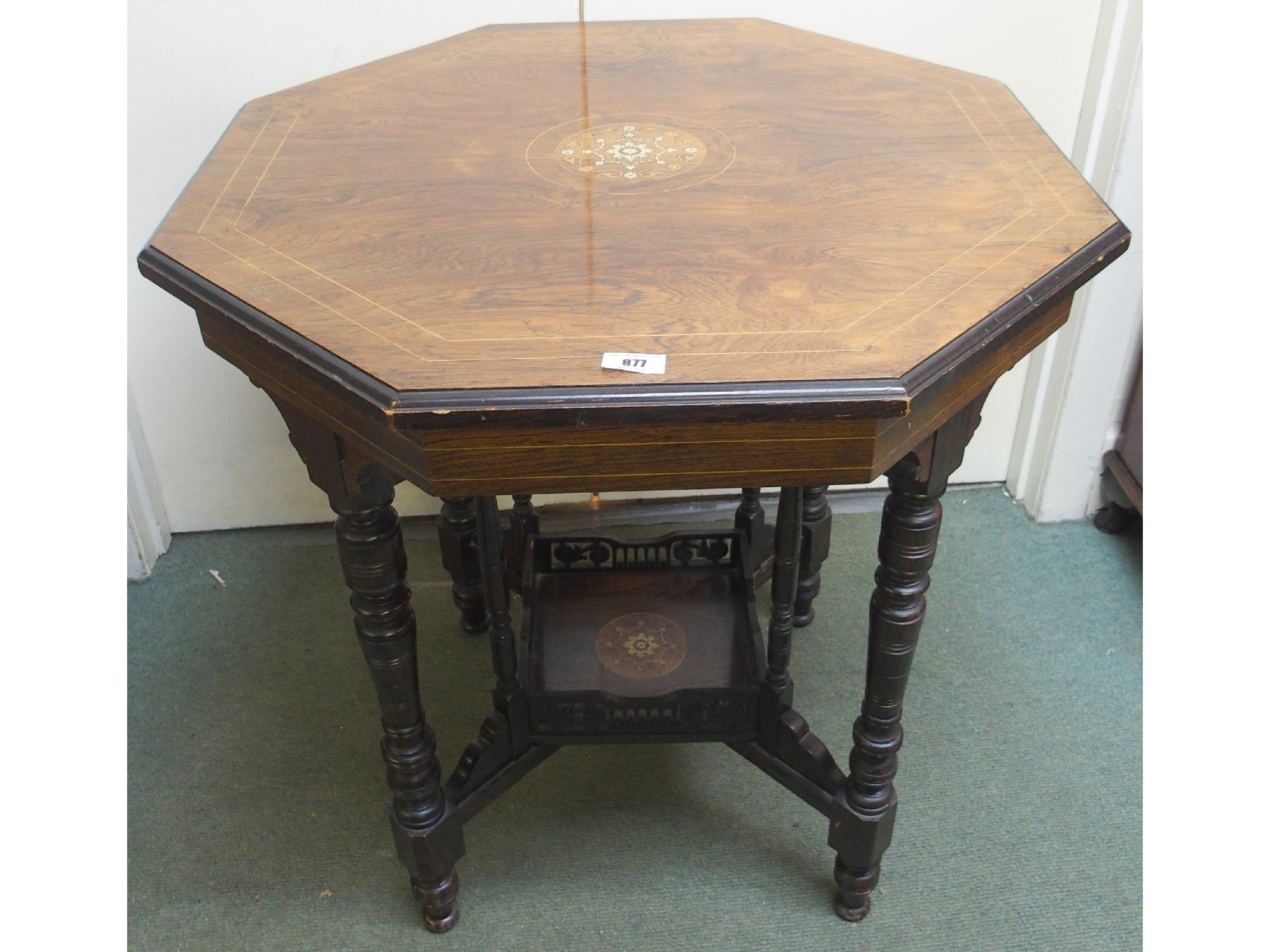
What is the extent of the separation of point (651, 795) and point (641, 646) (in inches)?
10.8

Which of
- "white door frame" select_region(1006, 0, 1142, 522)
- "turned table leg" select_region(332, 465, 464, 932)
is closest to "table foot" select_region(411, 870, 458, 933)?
"turned table leg" select_region(332, 465, 464, 932)

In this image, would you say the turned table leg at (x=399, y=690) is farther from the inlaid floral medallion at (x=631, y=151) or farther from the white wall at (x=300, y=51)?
the white wall at (x=300, y=51)

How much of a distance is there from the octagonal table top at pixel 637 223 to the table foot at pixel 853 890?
915mm

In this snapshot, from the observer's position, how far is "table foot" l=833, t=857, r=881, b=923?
5.47ft

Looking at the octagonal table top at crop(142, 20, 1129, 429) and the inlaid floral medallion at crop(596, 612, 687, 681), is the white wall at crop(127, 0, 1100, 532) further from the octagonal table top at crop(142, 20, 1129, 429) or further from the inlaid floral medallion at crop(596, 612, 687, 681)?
the inlaid floral medallion at crop(596, 612, 687, 681)

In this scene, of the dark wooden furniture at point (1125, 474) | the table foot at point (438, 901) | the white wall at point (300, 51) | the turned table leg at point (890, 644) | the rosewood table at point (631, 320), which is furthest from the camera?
the dark wooden furniture at point (1125, 474)

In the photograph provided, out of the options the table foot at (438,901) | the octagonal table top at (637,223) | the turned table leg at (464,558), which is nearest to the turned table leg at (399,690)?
the table foot at (438,901)

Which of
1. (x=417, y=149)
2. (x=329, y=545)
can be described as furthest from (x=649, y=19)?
(x=329, y=545)

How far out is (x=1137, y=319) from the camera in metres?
2.26

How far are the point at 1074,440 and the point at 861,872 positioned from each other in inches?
46.8

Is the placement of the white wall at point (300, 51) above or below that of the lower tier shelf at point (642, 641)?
above

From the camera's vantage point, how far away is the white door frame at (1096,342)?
2049mm

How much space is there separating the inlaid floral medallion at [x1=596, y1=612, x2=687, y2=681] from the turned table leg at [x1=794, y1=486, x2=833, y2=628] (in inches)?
11.7

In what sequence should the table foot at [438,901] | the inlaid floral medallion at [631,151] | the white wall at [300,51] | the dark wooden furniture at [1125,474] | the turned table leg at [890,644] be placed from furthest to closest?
1. the dark wooden furniture at [1125,474]
2. the white wall at [300,51]
3. the table foot at [438,901]
4. the inlaid floral medallion at [631,151]
5. the turned table leg at [890,644]
